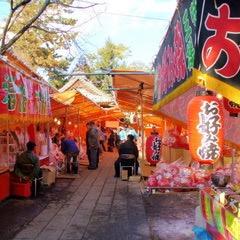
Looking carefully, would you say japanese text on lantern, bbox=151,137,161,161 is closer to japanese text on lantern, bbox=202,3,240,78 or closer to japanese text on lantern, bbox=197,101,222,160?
japanese text on lantern, bbox=197,101,222,160

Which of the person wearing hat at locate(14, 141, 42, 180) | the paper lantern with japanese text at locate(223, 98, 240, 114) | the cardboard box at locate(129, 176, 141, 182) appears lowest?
the cardboard box at locate(129, 176, 141, 182)

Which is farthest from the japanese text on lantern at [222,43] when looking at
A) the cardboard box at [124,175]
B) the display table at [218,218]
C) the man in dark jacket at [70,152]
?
the man in dark jacket at [70,152]

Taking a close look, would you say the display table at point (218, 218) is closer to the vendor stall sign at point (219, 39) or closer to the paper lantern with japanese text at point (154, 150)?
the vendor stall sign at point (219, 39)

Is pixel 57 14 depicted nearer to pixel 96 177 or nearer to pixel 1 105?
pixel 96 177

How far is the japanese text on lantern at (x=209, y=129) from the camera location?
21.6 ft

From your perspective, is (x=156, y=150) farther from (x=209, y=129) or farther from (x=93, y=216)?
(x=209, y=129)

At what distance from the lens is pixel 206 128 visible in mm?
6562

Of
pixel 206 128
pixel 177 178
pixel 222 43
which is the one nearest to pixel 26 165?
pixel 177 178

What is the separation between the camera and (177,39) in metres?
6.68

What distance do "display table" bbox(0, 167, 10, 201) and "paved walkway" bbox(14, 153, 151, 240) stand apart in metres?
1.41

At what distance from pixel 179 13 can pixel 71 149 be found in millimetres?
15724

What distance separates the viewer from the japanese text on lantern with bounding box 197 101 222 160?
21.6 ft

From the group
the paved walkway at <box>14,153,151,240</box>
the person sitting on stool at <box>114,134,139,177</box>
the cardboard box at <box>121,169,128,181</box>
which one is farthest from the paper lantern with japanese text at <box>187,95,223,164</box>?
the person sitting on stool at <box>114,134,139,177</box>

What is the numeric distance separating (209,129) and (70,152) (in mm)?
15444
